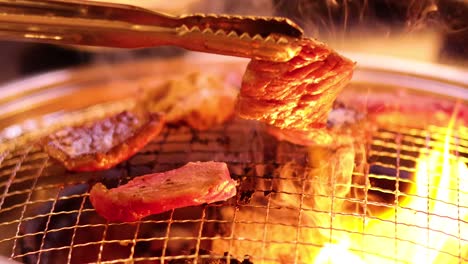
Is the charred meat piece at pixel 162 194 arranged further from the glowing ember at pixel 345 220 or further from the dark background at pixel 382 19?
the dark background at pixel 382 19

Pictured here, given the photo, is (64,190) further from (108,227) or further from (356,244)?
(356,244)

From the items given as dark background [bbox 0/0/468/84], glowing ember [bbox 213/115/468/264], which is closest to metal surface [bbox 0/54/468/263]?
glowing ember [bbox 213/115/468/264]

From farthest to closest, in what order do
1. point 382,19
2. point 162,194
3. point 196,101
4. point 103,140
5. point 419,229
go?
point 382,19
point 196,101
point 103,140
point 419,229
point 162,194

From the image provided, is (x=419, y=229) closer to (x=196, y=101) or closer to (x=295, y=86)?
(x=295, y=86)

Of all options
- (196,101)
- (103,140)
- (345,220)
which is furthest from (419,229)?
(103,140)

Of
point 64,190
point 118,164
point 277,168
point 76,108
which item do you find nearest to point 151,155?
point 118,164

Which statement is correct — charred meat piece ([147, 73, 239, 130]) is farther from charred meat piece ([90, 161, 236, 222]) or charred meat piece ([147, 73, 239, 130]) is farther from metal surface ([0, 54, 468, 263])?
charred meat piece ([90, 161, 236, 222])
